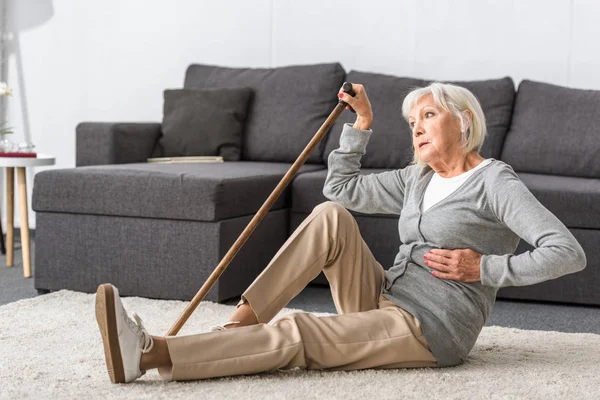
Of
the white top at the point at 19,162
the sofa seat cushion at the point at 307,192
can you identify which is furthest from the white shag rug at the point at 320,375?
the white top at the point at 19,162

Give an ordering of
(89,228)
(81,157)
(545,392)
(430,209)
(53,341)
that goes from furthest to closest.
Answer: (81,157) < (89,228) < (53,341) < (430,209) < (545,392)

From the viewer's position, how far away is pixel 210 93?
436 cm

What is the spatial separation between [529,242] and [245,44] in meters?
3.07

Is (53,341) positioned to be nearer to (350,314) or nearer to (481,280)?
(350,314)

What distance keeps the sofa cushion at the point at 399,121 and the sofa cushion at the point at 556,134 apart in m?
0.07

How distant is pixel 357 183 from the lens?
2.45 metres

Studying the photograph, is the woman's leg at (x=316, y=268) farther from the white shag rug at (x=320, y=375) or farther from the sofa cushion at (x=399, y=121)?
the sofa cushion at (x=399, y=121)

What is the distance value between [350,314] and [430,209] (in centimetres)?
33

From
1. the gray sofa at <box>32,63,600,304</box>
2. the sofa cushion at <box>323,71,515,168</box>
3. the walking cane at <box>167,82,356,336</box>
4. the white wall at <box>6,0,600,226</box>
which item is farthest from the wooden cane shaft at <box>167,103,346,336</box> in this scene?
the white wall at <box>6,0,600,226</box>

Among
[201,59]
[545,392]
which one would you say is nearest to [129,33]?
[201,59]

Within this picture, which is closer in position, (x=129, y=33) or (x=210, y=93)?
(x=210, y=93)

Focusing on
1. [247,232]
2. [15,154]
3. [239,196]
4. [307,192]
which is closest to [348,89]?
[247,232]

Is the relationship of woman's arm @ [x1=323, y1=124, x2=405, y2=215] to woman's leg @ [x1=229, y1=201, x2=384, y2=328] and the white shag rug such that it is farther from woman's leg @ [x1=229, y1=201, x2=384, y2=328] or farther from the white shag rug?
the white shag rug

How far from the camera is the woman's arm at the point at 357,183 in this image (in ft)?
8.01
